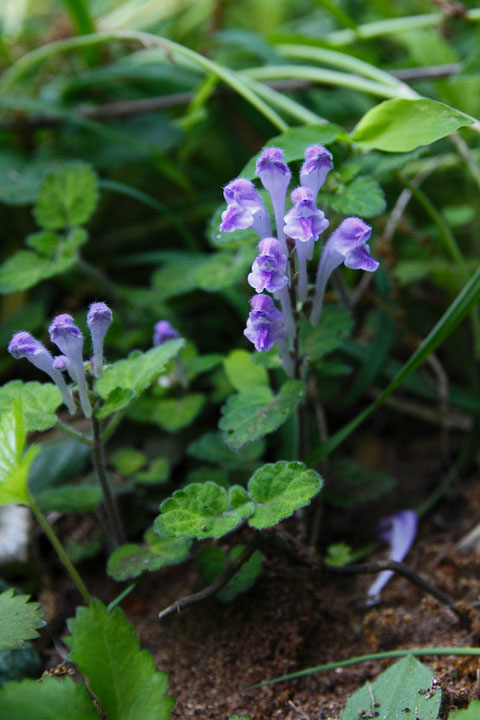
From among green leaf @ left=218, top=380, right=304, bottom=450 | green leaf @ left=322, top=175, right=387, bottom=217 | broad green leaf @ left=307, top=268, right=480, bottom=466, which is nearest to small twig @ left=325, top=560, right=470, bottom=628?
broad green leaf @ left=307, top=268, right=480, bottom=466

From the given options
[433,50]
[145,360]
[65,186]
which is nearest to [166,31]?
[433,50]

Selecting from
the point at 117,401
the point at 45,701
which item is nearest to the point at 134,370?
the point at 117,401

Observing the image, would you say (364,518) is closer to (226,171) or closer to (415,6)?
(226,171)

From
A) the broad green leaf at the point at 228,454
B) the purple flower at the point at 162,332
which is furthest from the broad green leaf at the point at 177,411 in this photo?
the purple flower at the point at 162,332

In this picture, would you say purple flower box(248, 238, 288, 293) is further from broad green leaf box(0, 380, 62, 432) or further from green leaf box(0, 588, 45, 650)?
green leaf box(0, 588, 45, 650)

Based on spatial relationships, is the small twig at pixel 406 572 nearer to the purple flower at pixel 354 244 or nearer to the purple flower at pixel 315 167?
the purple flower at pixel 354 244

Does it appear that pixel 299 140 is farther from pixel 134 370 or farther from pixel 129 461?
pixel 129 461
